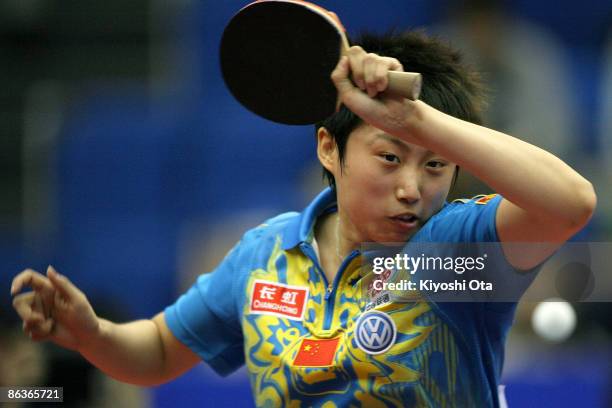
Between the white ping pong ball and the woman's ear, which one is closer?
the woman's ear

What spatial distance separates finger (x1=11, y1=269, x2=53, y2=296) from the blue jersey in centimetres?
47

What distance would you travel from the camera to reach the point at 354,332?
2379mm

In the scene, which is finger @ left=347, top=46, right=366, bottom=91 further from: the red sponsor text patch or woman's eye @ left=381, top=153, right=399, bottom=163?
the red sponsor text patch

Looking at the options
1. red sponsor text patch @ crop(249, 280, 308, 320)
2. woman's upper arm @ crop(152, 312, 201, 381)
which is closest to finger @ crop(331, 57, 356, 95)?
red sponsor text patch @ crop(249, 280, 308, 320)

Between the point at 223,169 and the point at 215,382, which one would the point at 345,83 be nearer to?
the point at 215,382

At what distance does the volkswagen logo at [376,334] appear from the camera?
2.33 metres

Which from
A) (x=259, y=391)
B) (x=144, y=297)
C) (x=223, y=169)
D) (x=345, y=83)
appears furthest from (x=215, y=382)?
(x=345, y=83)

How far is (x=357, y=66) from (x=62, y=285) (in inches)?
37.7

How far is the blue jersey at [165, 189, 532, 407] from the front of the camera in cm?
230

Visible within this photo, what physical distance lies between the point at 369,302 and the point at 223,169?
3079 millimetres

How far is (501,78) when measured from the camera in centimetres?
549

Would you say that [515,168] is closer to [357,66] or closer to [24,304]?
[357,66]

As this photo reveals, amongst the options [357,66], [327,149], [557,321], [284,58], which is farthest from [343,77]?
[557,321]

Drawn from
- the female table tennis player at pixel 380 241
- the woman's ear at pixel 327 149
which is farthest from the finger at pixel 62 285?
the woman's ear at pixel 327 149
